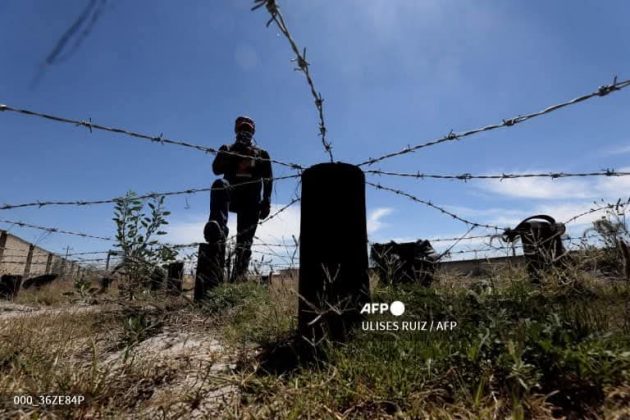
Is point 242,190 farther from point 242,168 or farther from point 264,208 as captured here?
point 264,208

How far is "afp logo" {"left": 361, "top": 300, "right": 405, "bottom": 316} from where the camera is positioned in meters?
1.97

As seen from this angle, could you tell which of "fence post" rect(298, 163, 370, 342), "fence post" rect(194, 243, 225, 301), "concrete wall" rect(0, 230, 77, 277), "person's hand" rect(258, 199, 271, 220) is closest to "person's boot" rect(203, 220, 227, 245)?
"fence post" rect(194, 243, 225, 301)

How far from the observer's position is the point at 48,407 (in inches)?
50.9

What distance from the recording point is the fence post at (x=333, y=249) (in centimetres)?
188

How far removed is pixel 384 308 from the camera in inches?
82.0

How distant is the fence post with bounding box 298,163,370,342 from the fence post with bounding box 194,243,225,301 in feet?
6.98

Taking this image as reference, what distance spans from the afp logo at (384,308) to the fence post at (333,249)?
41 millimetres

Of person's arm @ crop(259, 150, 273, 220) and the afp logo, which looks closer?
the afp logo

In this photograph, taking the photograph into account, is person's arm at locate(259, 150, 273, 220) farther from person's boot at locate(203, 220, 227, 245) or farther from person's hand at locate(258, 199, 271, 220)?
person's boot at locate(203, 220, 227, 245)

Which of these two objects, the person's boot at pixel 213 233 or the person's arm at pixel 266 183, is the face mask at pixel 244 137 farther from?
the person's boot at pixel 213 233

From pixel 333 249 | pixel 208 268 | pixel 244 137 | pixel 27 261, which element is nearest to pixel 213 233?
pixel 208 268

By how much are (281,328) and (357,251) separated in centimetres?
66

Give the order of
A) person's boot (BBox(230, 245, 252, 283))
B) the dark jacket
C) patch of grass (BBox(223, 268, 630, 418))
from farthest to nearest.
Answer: the dark jacket
person's boot (BBox(230, 245, 252, 283))
patch of grass (BBox(223, 268, 630, 418))

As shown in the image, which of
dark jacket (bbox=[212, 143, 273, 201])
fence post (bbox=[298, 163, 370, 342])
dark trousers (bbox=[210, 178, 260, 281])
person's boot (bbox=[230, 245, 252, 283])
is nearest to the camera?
fence post (bbox=[298, 163, 370, 342])
